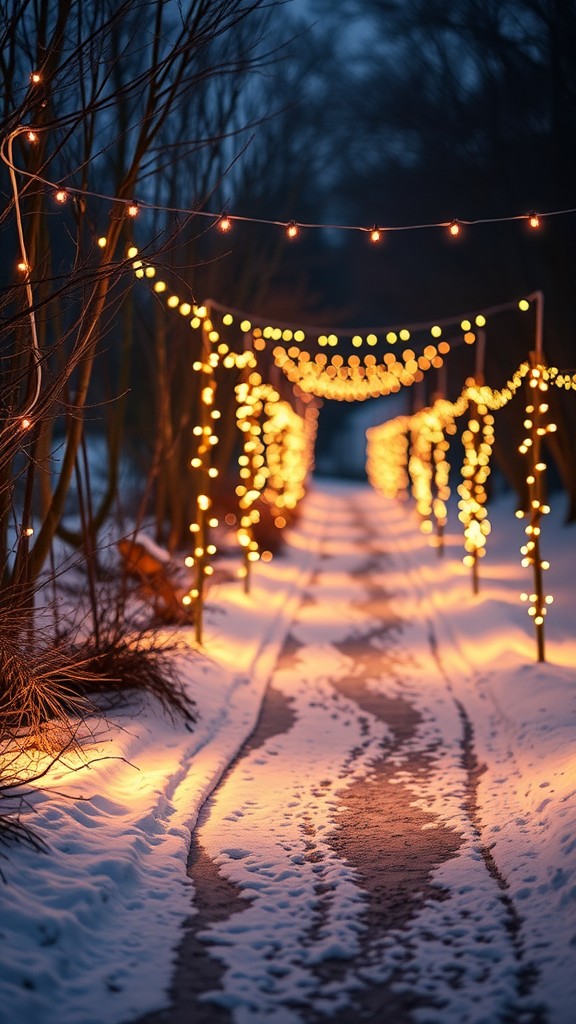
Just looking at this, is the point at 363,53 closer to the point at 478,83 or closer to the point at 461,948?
the point at 478,83

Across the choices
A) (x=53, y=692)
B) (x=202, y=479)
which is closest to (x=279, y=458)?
(x=202, y=479)

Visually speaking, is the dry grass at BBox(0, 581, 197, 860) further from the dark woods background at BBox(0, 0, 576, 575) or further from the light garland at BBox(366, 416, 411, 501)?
the light garland at BBox(366, 416, 411, 501)

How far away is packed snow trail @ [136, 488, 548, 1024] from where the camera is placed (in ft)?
16.0

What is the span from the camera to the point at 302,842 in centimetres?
696

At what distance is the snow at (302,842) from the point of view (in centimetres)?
495

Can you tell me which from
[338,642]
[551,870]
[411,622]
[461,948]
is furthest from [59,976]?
[411,622]

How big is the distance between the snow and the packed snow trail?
2 centimetres

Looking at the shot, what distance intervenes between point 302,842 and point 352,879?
2.22ft

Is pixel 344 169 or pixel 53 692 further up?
pixel 344 169

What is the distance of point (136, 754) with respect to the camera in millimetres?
8469

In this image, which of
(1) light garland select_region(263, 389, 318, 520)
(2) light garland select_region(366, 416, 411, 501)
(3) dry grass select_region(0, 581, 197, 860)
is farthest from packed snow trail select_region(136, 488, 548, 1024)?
(2) light garland select_region(366, 416, 411, 501)

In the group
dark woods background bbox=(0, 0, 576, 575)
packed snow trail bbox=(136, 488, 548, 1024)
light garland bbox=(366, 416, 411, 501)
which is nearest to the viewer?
packed snow trail bbox=(136, 488, 548, 1024)

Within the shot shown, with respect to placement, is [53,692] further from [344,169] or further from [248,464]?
[344,169]

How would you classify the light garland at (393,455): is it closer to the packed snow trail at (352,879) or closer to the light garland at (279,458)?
the light garland at (279,458)
